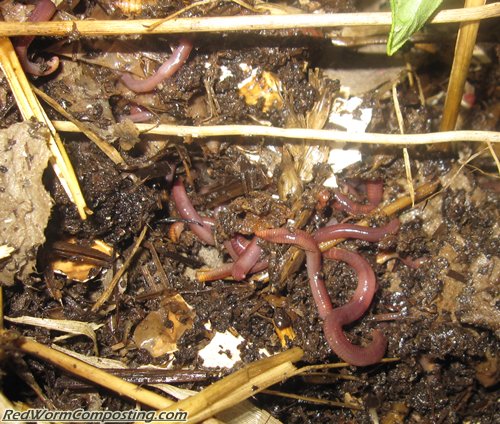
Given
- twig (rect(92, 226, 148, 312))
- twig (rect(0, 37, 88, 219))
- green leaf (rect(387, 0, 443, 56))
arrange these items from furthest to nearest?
twig (rect(92, 226, 148, 312)) → twig (rect(0, 37, 88, 219)) → green leaf (rect(387, 0, 443, 56))

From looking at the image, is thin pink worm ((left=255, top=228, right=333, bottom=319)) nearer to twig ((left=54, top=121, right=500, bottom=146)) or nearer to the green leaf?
twig ((left=54, top=121, right=500, bottom=146))

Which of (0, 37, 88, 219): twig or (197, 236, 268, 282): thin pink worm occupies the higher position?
(0, 37, 88, 219): twig

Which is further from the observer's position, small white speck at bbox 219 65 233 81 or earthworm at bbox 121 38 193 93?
small white speck at bbox 219 65 233 81

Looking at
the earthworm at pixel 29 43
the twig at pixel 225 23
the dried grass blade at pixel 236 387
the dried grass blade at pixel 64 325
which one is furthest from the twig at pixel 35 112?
the dried grass blade at pixel 236 387

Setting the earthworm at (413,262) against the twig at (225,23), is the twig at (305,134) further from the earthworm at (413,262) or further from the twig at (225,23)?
the earthworm at (413,262)

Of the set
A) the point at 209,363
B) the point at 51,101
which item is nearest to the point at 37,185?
the point at 51,101

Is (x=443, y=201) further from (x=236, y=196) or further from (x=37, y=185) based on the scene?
(x=37, y=185)

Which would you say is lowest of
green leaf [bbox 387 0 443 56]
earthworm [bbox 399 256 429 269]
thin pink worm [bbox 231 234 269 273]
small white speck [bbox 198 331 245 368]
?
small white speck [bbox 198 331 245 368]

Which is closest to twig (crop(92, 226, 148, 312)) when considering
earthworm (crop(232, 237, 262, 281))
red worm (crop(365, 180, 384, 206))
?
earthworm (crop(232, 237, 262, 281))
